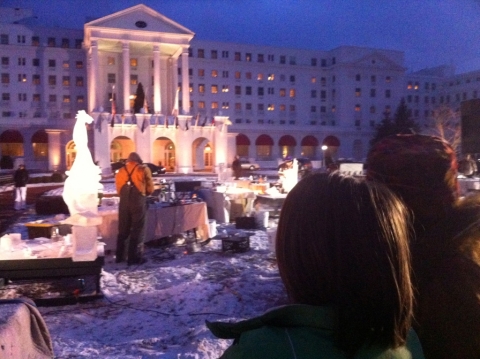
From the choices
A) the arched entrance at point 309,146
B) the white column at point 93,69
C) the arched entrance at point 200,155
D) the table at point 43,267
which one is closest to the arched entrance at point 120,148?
the white column at point 93,69

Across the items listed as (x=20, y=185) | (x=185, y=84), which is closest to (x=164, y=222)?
(x=20, y=185)

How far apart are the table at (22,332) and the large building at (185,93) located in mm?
41222

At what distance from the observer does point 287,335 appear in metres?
1.11

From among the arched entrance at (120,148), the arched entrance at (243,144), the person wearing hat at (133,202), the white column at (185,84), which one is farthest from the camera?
the arched entrance at (243,144)

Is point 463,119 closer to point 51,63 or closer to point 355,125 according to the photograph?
point 51,63

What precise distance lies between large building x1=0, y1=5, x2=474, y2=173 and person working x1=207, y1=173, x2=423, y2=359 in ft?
143

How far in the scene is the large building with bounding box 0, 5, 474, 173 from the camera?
48625 millimetres

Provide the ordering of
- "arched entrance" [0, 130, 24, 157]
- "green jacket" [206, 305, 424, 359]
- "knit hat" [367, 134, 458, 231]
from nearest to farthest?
"green jacket" [206, 305, 424, 359]
"knit hat" [367, 134, 458, 231]
"arched entrance" [0, 130, 24, 157]

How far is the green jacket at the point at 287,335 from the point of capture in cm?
108

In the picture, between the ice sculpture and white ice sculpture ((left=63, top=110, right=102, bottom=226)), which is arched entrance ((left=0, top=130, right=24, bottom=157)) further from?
white ice sculpture ((left=63, top=110, right=102, bottom=226))

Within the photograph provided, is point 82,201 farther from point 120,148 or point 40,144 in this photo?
point 40,144

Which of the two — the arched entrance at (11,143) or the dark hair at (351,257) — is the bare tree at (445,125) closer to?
the dark hair at (351,257)

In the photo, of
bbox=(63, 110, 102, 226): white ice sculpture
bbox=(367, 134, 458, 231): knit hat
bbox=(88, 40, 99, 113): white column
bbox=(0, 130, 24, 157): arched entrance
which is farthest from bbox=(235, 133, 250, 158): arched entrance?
bbox=(367, 134, 458, 231): knit hat

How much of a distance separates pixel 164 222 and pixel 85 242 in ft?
12.4
